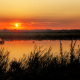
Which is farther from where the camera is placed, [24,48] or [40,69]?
[24,48]

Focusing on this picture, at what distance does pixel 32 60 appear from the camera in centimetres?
877

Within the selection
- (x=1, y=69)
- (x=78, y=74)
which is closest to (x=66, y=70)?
(x=78, y=74)

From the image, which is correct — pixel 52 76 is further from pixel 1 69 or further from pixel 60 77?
pixel 1 69

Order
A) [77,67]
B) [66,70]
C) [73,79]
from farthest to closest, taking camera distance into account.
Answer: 1. [77,67]
2. [66,70]
3. [73,79]

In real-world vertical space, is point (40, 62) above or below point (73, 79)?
above

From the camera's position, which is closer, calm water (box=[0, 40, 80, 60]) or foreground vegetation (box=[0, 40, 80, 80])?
foreground vegetation (box=[0, 40, 80, 80])

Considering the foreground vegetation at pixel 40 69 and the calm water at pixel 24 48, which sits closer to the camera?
the foreground vegetation at pixel 40 69

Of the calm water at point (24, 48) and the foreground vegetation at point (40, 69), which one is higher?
the calm water at point (24, 48)

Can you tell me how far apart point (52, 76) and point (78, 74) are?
1.33m

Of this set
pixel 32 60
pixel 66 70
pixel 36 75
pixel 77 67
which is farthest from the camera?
pixel 32 60

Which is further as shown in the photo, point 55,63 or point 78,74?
point 55,63

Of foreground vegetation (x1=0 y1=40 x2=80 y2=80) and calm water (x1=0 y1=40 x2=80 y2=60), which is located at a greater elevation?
calm water (x1=0 y1=40 x2=80 y2=60)

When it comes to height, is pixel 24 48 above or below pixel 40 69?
above

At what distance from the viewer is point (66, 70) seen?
745 centimetres
